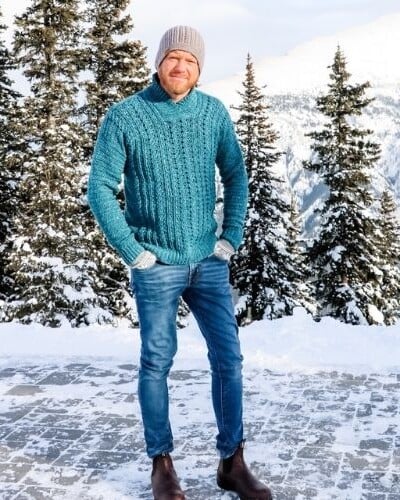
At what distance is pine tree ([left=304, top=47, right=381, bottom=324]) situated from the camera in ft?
73.2

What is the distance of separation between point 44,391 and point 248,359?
5.90 feet

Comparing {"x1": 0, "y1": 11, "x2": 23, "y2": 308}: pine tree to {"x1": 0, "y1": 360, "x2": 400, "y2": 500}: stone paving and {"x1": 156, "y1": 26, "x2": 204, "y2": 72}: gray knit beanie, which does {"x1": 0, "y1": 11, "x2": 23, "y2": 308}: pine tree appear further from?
{"x1": 156, "y1": 26, "x2": 204, "y2": 72}: gray knit beanie

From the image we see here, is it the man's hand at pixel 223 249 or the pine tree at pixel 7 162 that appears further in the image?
the pine tree at pixel 7 162

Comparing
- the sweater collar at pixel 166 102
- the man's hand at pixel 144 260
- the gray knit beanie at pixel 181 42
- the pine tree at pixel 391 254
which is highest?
the gray knit beanie at pixel 181 42

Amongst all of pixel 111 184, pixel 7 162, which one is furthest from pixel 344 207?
pixel 111 184

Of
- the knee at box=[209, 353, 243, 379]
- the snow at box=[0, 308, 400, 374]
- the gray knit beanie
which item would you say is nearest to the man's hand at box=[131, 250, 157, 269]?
the knee at box=[209, 353, 243, 379]

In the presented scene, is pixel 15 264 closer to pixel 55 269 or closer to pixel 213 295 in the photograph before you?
pixel 55 269

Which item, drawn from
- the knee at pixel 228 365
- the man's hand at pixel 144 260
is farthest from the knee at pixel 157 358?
the man's hand at pixel 144 260

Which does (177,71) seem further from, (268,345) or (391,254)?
(391,254)

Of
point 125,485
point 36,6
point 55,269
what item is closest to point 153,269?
point 125,485

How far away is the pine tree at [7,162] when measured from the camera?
19.1 metres

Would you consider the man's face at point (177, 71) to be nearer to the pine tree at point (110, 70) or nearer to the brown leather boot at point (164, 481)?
the brown leather boot at point (164, 481)

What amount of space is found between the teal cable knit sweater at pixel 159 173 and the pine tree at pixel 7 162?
1593 cm

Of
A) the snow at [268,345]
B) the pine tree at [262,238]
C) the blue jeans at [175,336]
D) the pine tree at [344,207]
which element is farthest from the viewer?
the pine tree at [344,207]
